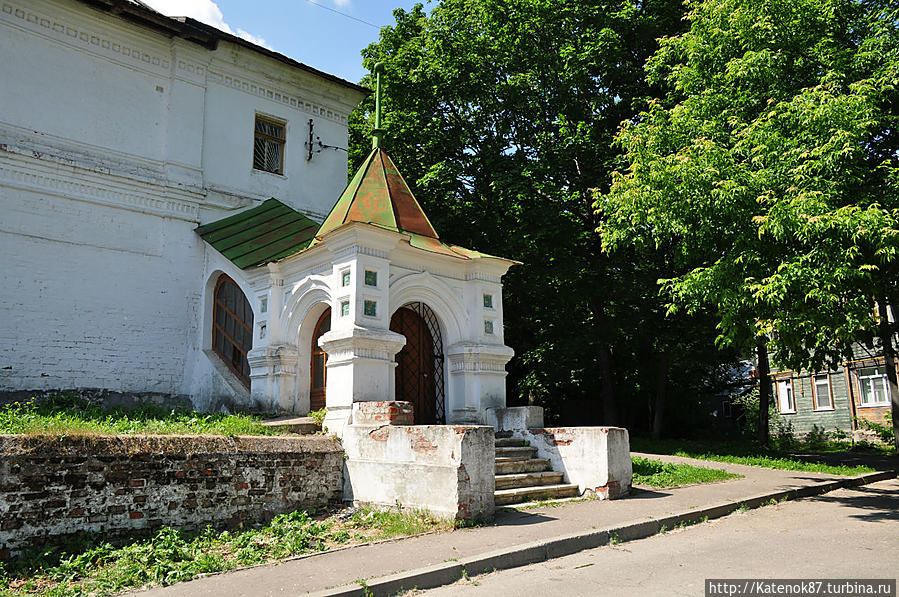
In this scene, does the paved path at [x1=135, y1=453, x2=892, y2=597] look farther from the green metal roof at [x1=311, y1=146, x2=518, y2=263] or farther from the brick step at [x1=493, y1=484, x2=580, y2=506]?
the green metal roof at [x1=311, y1=146, x2=518, y2=263]

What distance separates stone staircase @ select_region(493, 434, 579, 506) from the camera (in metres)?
8.71

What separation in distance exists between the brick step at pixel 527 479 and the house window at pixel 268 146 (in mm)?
9922

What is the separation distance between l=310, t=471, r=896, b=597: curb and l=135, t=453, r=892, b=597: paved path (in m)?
0.07

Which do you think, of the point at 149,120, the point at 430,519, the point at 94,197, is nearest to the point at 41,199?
the point at 94,197

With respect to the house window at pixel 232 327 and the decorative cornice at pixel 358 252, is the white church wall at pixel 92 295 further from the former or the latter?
the decorative cornice at pixel 358 252

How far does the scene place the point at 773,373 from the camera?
1199 inches

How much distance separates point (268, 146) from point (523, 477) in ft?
34.4

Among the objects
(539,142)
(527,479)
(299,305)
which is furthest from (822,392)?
(299,305)

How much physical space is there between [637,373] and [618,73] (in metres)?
8.91

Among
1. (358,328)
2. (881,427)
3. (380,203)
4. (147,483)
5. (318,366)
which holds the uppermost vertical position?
(380,203)

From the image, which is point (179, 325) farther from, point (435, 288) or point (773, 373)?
point (773, 373)

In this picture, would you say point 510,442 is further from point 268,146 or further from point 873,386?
point 873,386

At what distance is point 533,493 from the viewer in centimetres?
883

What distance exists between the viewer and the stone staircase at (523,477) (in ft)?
28.6
